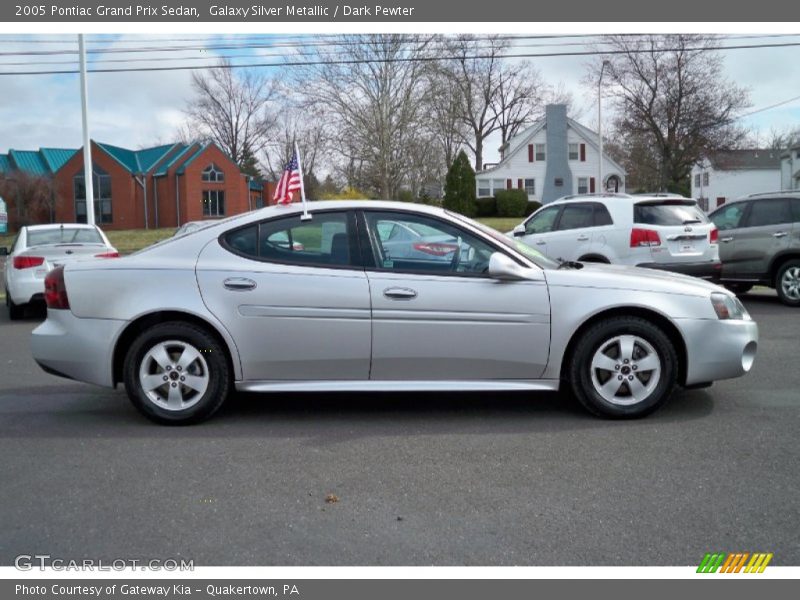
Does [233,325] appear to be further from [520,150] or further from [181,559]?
[520,150]

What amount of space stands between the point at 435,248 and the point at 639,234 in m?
6.68

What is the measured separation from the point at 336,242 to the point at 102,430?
6.97ft

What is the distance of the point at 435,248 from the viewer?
19.3 feet

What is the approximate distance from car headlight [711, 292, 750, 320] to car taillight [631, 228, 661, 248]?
19.0ft

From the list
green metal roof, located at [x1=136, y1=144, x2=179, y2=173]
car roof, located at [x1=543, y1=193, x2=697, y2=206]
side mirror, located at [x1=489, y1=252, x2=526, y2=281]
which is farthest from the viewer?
green metal roof, located at [x1=136, y1=144, x2=179, y2=173]

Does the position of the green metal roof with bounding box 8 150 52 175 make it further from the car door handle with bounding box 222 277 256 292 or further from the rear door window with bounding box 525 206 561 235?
the car door handle with bounding box 222 277 256 292

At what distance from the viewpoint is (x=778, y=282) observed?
12359 millimetres

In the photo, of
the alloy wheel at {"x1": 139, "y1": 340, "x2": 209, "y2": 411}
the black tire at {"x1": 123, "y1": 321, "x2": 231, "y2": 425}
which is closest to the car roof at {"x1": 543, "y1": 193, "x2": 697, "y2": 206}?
the black tire at {"x1": 123, "y1": 321, "x2": 231, "y2": 425}

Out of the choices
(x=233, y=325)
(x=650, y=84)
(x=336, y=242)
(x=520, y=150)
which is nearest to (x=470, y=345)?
(x=336, y=242)

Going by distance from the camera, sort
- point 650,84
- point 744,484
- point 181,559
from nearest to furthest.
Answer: point 181,559 → point 744,484 → point 650,84

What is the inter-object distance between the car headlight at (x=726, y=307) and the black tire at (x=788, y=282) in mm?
7039

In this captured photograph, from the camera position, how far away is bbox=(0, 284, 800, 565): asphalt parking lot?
12.4 feet

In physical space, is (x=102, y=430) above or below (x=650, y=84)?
below
